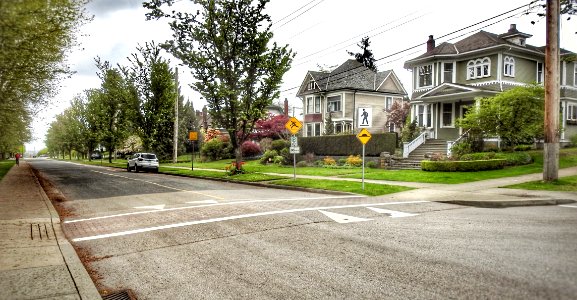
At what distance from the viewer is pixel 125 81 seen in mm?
39219

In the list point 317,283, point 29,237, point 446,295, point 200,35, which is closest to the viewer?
point 446,295

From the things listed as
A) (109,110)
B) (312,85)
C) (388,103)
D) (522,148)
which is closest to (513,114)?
(522,148)

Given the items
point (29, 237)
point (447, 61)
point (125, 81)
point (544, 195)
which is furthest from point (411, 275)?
point (125, 81)

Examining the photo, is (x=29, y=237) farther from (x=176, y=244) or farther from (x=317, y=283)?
(x=317, y=283)

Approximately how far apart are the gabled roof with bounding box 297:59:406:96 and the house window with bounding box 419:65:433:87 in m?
9.62

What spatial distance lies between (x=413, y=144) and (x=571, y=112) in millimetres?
15494

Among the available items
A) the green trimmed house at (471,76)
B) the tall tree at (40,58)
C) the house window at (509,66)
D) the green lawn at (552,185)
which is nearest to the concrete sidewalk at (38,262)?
the tall tree at (40,58)

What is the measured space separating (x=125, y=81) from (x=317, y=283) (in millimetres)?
39869

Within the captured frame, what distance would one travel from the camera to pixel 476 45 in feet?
96.4

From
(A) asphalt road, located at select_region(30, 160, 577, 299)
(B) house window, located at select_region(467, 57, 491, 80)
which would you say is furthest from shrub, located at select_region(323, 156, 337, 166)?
(A) asphalt road, located at select_region(30, 160, 577, 299)

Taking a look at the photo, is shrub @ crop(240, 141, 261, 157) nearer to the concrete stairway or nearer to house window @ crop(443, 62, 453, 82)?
the concrete stairway

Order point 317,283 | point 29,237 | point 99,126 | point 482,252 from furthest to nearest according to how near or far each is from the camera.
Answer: point 99,126 < point 29,237 < point 482,252 < point 317,283

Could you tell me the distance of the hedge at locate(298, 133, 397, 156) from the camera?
87.8 feet

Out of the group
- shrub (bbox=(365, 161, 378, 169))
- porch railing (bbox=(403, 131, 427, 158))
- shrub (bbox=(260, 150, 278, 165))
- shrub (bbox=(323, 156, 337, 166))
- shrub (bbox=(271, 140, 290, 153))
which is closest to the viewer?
shrub (bbox=(365, 161, 378, 169))
